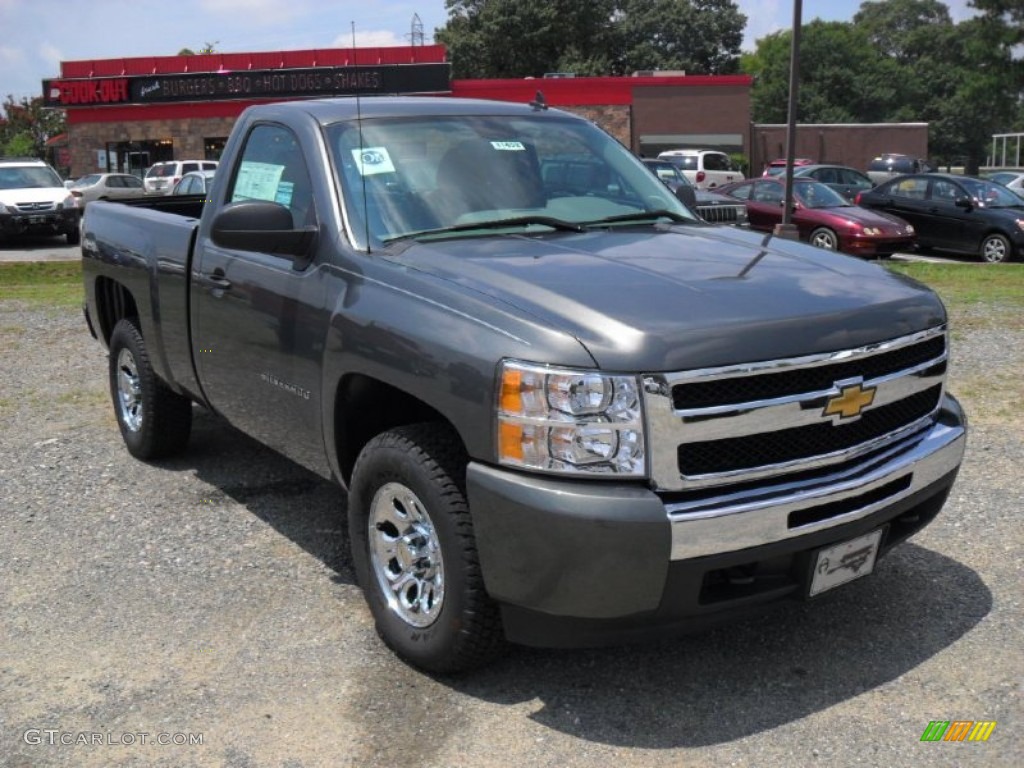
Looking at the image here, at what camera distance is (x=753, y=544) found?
323cm

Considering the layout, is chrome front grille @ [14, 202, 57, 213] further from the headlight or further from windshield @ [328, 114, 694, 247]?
the headlight

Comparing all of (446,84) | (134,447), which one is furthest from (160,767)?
(446,84)

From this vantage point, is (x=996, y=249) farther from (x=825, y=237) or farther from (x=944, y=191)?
(x=825, y=237)

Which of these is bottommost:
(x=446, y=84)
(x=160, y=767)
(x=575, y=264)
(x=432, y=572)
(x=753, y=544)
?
(x=160, y=767)

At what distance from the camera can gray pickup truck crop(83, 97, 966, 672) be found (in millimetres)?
3146

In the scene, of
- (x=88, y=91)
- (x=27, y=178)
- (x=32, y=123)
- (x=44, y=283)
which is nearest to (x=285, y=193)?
(x=44, y=283)

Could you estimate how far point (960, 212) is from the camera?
1845cm

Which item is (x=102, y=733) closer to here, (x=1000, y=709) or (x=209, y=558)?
(x=209, y=558)

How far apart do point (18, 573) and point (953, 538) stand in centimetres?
412

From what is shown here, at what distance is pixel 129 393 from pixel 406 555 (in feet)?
10.8

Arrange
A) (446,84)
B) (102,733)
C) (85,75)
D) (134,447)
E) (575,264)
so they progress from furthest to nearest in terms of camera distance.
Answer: (85,75) → (446,84) → (134,447) → (575,264) → (102,733)

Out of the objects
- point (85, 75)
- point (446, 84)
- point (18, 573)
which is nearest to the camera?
point (18, 573)

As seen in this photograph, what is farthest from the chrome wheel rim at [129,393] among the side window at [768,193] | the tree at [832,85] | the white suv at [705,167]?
the tree at [832,85]

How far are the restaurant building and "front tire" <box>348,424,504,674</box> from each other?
3896cm
